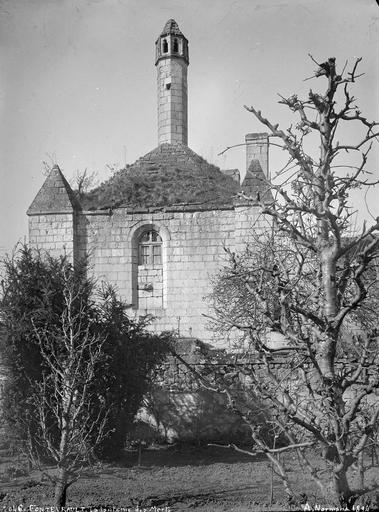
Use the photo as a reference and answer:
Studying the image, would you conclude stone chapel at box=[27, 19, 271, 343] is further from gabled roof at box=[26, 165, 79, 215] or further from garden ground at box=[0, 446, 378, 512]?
garden ground at box=[0, 446, 378, 512]

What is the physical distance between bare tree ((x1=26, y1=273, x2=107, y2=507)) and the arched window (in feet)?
27.1

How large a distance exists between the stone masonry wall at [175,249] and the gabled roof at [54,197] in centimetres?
64

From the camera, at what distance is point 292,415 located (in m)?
4.64

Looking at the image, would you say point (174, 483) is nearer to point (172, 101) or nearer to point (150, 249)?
point (150, 249)

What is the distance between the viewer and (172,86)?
25266 mm

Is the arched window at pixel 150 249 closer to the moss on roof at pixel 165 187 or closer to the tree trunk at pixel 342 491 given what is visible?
the moss on roof at pixel 165 187

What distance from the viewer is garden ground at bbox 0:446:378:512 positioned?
341 inches

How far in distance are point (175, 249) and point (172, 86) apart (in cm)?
903

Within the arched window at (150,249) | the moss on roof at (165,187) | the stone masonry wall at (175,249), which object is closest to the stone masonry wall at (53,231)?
the stone masonry wall at (175,249)

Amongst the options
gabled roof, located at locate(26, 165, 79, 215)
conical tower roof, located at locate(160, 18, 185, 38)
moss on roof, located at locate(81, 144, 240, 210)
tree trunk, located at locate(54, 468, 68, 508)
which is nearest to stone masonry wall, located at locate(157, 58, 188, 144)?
conical tower roof, located at locate(160, 18, 185, 38)

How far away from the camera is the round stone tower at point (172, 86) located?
25062mm

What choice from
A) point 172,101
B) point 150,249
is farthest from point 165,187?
point 172,101

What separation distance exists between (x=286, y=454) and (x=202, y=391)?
2.05 metres

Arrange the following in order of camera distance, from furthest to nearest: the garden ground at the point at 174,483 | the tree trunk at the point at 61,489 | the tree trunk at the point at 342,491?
the garden ground at the point at 174,483, the tree trunk at the point at 61,489, the tree trunk at the point at 342,491
